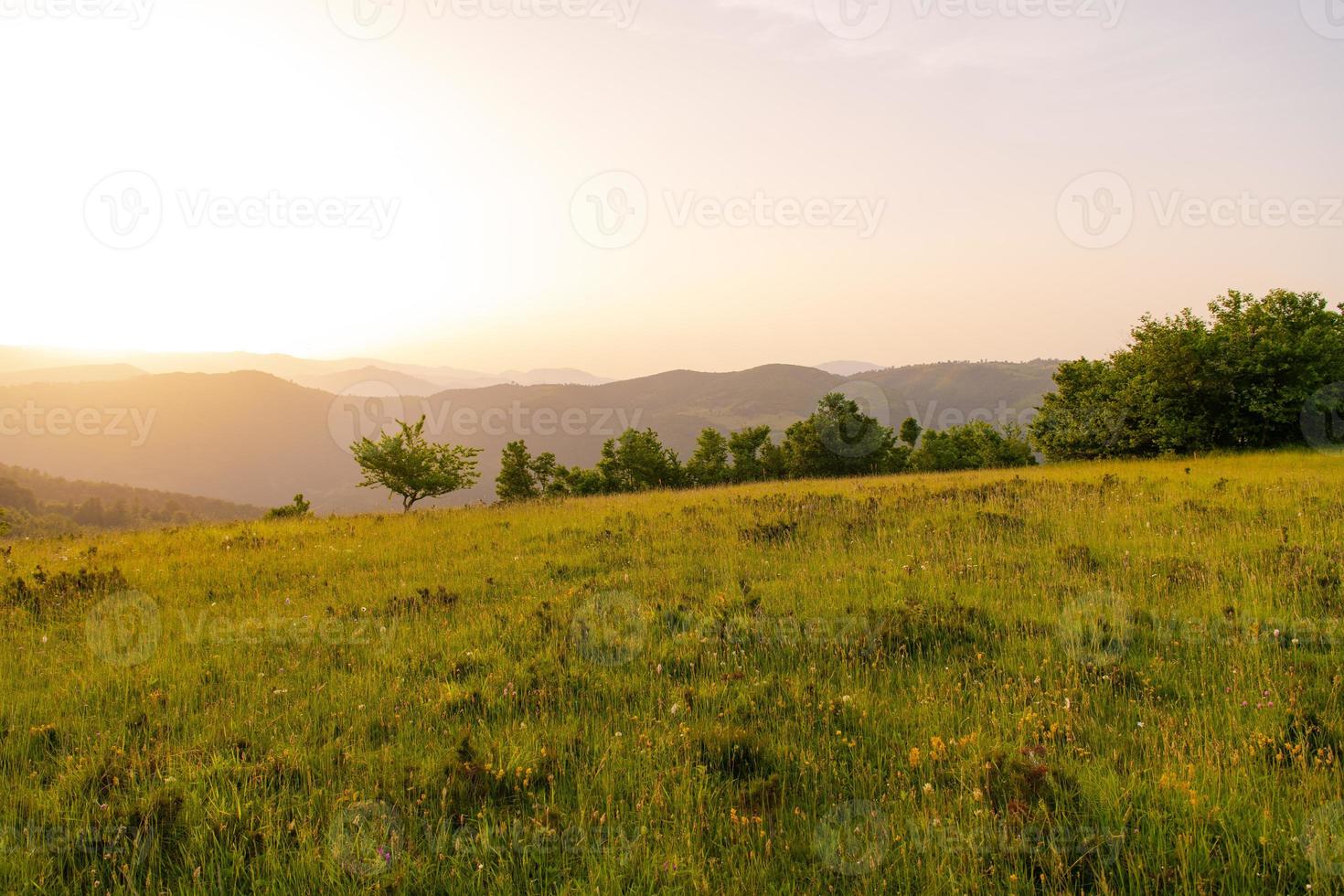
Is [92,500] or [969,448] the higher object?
[969,448]

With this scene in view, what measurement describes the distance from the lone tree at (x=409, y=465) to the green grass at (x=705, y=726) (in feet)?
59.3

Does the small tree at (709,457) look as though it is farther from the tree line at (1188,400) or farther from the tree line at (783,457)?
the tree line at (1188,400)

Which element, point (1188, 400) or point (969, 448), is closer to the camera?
point (1188, 400)

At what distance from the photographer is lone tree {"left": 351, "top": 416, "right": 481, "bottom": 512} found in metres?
27.5

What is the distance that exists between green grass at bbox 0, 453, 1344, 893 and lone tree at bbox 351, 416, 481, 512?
1806cm

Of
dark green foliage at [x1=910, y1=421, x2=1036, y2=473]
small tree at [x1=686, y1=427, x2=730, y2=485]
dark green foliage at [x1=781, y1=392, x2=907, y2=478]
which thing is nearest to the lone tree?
small tree at [x1=686, y1=427, x2=730, y2=485]

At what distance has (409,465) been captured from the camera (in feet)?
92.1

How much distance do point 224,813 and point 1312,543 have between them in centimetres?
1291

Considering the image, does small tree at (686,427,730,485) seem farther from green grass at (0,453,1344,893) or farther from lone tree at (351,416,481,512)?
green grass at (0,453,1344,893)

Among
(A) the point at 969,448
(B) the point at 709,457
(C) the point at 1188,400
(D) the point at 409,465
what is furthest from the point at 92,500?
(C) the point at 1188,400

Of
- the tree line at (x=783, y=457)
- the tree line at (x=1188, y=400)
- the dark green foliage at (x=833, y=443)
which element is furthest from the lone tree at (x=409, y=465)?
the dark green foliage at (x=833, y=443)

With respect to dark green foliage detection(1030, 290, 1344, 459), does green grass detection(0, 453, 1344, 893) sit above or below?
below

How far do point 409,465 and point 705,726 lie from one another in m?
26.6

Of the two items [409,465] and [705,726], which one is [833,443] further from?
[705,726]
